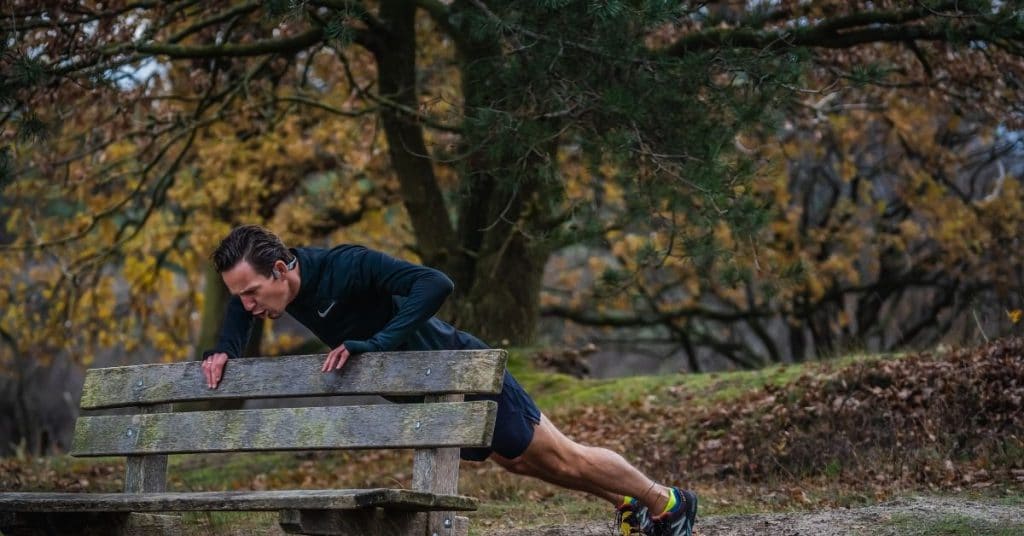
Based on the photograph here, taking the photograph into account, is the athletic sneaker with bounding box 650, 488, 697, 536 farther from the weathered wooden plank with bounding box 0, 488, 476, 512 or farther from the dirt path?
the weathered wooden plank with bounding box 0, 488, 476, 512

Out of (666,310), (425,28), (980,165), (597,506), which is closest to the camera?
(597,506)

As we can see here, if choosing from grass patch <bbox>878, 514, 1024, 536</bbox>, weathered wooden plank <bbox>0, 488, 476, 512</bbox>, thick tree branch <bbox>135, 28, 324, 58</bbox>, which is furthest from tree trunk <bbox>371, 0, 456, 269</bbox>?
weathered wooden plank <bbox>0, 488, 476, 512</bbox>

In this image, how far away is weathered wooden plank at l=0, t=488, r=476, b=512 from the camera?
14.5 feet

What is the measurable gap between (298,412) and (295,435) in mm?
107

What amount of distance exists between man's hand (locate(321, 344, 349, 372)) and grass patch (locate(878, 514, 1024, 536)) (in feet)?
9.76

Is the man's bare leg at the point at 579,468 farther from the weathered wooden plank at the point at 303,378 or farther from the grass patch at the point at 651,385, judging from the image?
the grass patch at the point at 651,385

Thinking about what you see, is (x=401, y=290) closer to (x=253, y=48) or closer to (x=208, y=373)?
(x=208, y=373)

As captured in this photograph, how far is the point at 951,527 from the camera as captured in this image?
610 centimetres

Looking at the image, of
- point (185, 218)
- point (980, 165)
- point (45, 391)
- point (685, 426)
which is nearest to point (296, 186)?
point (185, 218)

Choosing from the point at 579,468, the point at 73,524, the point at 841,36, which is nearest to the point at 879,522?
the point at 579,468

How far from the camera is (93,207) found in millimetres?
15805

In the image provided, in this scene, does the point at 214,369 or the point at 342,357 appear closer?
the point at 342,357

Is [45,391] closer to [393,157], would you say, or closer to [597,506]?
[393,157]

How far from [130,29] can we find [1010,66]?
7481mm
